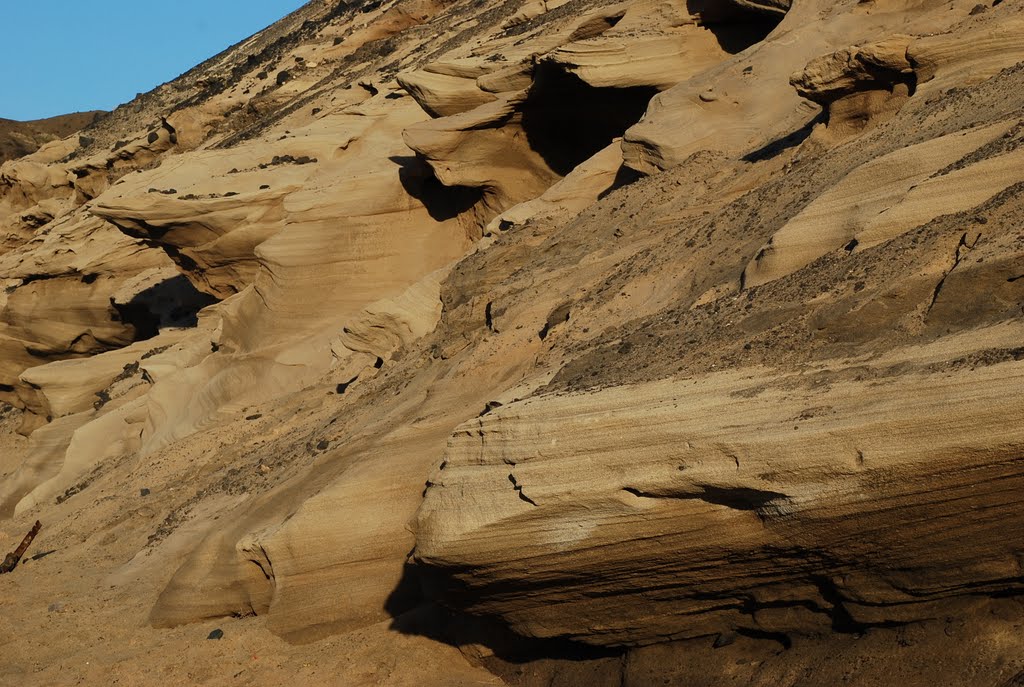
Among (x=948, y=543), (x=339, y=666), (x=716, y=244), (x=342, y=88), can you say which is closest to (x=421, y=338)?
(x=716, y=244)

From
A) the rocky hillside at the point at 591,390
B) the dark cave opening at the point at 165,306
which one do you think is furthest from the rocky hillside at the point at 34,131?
the rocky hillside at the point at 591,390

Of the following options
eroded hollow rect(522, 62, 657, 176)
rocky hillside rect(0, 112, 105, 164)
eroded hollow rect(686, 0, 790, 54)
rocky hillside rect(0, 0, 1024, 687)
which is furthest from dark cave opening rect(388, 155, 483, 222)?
rocky hillside rect(0, 112, 105, 164)

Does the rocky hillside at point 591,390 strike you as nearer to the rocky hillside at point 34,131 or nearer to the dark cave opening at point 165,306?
the dark cave opening at point 165,306

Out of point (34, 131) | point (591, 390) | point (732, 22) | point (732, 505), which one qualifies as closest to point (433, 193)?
point (732, 22)

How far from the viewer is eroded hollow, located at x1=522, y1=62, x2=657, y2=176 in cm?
1669

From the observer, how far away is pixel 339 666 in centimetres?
883

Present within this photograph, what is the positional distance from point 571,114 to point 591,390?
35.6ft

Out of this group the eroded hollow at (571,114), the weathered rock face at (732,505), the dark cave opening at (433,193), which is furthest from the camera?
the dark cave opening at (433,193)

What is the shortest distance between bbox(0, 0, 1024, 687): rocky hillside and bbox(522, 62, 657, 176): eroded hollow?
0.06 m

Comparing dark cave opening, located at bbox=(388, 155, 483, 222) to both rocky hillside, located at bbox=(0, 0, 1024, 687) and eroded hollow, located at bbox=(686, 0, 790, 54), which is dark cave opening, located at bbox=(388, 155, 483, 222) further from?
eroded hollow, located at bbox=(686, 0, 790, 54)

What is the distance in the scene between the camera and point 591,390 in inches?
285

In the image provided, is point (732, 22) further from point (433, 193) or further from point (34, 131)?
point (34, 131)

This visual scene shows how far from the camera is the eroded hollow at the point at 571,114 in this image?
54.7 feet

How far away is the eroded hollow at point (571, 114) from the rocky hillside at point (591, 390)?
0.06m
